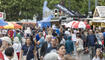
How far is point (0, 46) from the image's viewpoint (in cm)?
822

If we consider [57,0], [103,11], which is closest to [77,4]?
[57,0]

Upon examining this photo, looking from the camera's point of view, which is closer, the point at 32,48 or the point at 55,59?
the point at 55,59

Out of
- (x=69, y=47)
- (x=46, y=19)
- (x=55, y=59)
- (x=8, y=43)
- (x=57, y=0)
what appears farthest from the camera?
(x=57, y=0)

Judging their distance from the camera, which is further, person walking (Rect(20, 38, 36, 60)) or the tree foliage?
the tree foliage

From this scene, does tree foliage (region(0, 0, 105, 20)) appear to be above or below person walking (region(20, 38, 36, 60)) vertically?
below

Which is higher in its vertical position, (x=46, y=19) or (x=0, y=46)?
(x=0, y=46)

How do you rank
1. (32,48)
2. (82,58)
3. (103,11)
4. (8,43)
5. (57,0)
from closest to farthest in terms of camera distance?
(8,43)
(32,48)
(82,58)
(103,11)
(57,0)

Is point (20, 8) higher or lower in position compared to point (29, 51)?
lower

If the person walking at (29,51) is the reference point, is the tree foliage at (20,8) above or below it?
below

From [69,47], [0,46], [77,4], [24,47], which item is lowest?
[77,4]

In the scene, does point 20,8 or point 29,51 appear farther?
point 20,8

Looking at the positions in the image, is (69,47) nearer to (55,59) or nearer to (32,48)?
(32,48)

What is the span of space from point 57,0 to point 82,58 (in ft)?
135

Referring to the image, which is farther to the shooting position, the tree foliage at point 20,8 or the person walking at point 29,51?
the tree foliage at point 20,8
